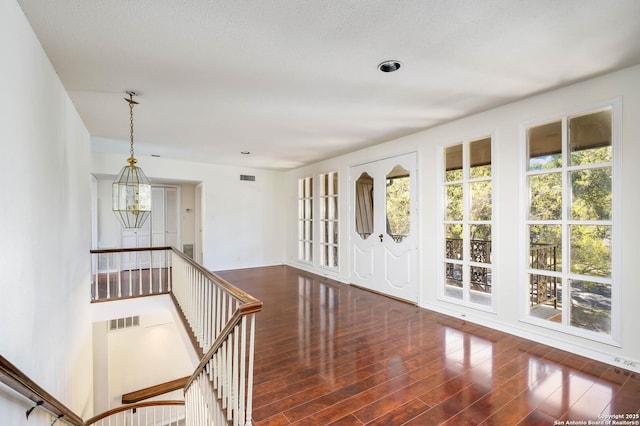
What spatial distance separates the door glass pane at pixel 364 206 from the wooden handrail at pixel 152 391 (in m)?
4.98

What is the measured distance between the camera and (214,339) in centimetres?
276

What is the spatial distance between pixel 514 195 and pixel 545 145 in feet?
2.00

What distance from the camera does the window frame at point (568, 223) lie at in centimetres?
266

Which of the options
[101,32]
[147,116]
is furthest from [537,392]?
[147,116]

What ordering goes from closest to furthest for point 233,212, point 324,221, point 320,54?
1. point 320,54
2. point 324,221
3. point 233,212

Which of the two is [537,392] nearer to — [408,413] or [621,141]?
[408,413]

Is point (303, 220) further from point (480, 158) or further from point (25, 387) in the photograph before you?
point (25, 387)

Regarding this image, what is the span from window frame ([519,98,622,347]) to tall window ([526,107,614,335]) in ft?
0.03

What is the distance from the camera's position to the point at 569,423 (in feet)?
6.47

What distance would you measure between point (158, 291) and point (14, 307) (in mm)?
3816

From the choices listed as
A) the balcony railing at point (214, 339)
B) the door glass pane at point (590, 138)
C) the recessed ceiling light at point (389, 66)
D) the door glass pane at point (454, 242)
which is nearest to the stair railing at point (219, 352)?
the balcony railing at point (214, 339)

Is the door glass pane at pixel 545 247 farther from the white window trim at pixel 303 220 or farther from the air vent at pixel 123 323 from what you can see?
the air vent at pixel 123 323

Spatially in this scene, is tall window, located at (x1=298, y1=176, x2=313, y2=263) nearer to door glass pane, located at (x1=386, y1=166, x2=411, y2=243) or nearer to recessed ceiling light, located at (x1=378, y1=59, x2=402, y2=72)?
door glass pane, located at (x1=386, y1=166, x2=411, y2=243)

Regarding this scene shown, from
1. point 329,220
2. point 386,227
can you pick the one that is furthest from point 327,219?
point 386,227
